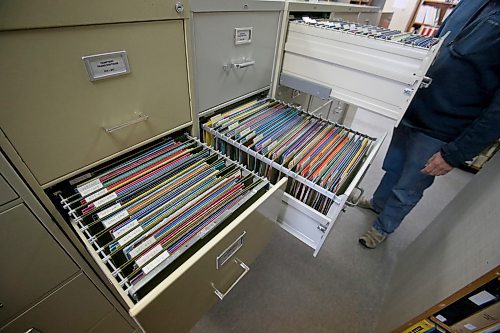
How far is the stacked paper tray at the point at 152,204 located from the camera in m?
0.53

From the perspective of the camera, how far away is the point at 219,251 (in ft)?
1.88

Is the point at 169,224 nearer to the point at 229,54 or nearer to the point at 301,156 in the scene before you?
the point at 301,156

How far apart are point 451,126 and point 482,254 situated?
2.01 feet

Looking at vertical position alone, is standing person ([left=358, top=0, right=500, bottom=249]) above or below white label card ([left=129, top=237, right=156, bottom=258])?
above

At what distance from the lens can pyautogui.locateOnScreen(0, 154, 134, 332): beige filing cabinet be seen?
0.46m

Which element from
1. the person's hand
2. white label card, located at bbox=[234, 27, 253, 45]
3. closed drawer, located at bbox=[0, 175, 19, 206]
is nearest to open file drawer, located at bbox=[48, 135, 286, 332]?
closed drawer, located at bbox=[0, 175, 19, 206]

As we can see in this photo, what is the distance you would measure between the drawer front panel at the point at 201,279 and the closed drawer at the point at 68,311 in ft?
1.03

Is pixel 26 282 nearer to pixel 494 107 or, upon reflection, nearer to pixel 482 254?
pixel 482 254

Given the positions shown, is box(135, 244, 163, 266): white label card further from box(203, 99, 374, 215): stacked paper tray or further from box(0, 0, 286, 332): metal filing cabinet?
box(203, 99, 374, 215): stacked paper tray

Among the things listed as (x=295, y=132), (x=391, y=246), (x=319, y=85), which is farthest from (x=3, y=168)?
(x=391, y=246)

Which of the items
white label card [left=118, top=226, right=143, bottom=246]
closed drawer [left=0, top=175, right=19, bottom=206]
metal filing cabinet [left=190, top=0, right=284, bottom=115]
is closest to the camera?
closed drawer [left=0, top=175, right=19, bottom=206]

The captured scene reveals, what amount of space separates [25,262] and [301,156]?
2.69 ft

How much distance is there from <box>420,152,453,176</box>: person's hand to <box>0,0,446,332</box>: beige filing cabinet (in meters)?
0.43

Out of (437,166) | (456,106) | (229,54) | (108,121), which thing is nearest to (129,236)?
(108,121)
